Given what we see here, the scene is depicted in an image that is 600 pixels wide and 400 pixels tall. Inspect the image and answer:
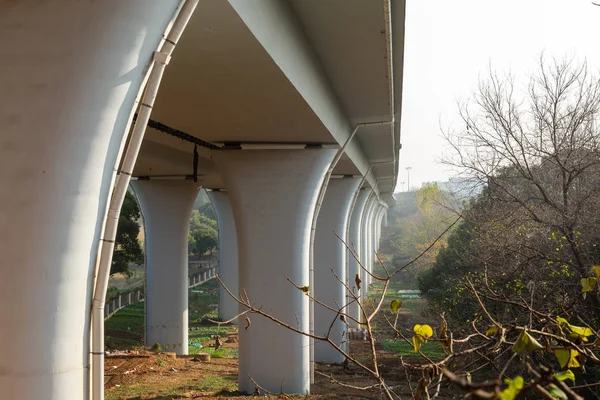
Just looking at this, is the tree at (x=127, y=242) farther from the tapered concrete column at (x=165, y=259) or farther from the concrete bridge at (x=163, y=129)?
the concrete bridge at (x=163, y=129)

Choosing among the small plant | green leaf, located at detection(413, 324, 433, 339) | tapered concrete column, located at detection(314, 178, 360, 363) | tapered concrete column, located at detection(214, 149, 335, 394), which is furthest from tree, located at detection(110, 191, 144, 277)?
green leaf, located at detection(413, 324, 433, 339)

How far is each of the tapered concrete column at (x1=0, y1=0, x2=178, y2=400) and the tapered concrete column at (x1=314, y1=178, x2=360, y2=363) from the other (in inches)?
702

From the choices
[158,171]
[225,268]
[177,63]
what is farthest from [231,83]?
[225,268]

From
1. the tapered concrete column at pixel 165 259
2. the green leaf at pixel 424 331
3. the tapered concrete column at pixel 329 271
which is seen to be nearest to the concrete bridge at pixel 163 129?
the green leaf at pixel 424 331

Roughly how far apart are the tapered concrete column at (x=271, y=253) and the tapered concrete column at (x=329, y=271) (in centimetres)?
730

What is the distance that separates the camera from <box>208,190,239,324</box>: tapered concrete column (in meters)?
34.8

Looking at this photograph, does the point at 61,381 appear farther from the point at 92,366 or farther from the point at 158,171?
the point at 158,171

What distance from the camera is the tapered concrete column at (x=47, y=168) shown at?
4.76 meters

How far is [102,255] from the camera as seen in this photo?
5.29 metres

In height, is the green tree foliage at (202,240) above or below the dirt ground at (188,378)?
above

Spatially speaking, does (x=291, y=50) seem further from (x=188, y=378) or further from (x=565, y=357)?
(x=188, y=378)

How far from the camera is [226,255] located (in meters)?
34.9

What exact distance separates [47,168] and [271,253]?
10644 mm

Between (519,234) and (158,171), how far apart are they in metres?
13.4
